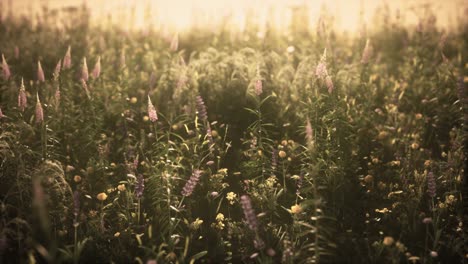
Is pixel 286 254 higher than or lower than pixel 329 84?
lower

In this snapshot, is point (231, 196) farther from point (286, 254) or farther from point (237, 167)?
point (286, 254)

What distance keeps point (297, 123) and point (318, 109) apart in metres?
0.80

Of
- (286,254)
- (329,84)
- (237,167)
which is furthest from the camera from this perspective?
(237,167)

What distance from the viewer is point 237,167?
11.9 feet

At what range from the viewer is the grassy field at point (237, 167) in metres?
2.72

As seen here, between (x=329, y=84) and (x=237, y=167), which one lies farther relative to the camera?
(x=237, y=167)

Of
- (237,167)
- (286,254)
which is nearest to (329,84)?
(237,167)

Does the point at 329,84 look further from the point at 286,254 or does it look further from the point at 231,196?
the point at 286,254

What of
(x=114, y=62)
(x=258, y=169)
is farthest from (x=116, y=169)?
(x=114, y=62)

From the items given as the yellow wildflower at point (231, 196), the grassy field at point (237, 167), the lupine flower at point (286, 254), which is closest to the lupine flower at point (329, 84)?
the grassy field at point (237, 167)

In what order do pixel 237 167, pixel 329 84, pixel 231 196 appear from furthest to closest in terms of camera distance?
1. pixel 237 167
2. pixel 329 84
3. pixel 231 196

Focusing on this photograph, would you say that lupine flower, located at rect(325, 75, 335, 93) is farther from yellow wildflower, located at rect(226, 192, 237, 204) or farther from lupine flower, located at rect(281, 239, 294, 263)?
lupine flower, located at rect(281, 239, 294, 263)

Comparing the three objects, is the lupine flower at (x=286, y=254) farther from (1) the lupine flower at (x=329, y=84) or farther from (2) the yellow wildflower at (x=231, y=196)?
(1) the lupine flower at (x=329, y=84)

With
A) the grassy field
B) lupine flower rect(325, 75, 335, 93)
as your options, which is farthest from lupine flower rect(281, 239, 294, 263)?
lupine flower rect(325, 75, 335, 93)
